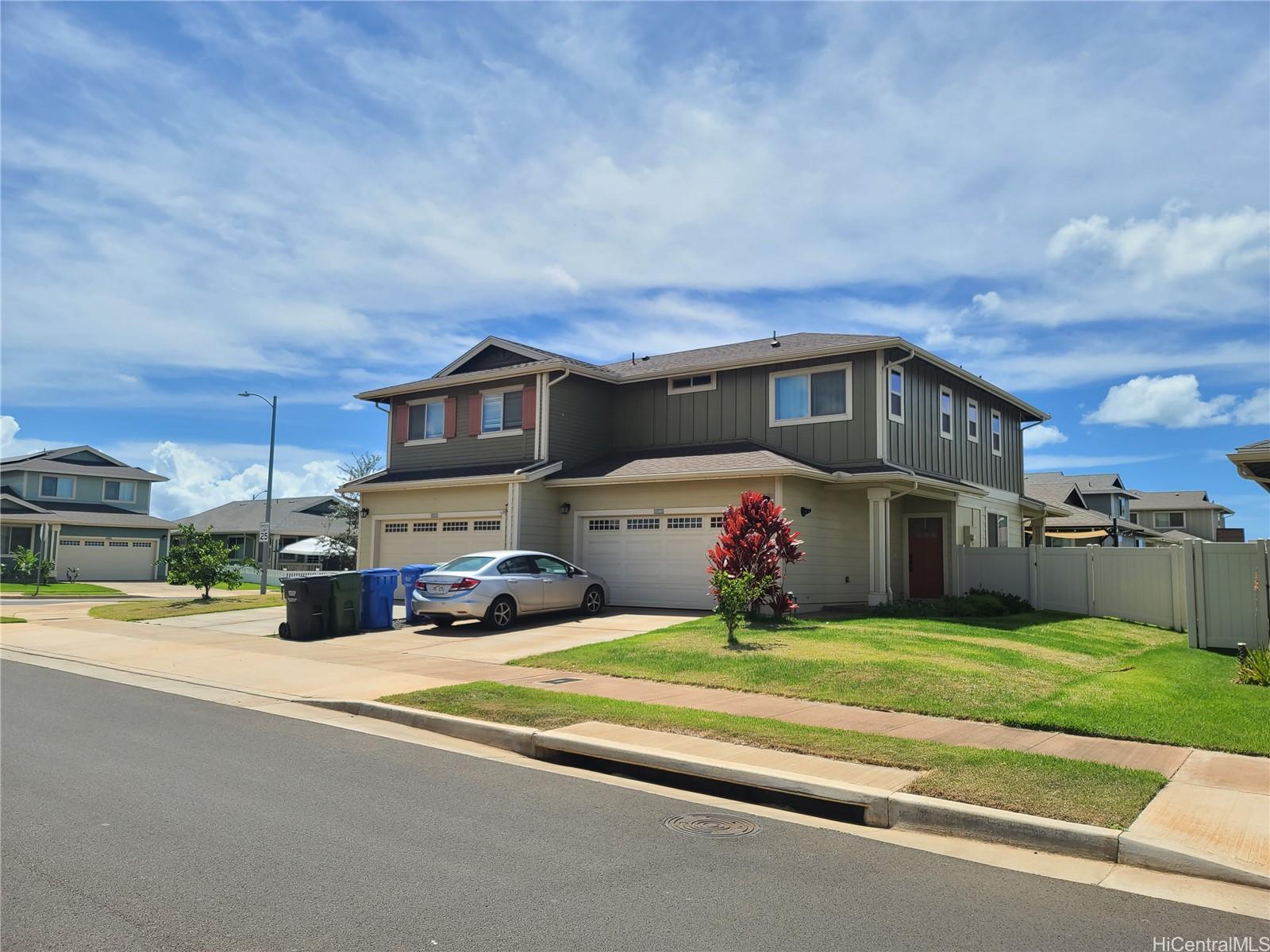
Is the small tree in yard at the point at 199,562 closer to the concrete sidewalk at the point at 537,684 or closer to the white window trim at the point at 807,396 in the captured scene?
the concrete sidewalk at the point at 537,684

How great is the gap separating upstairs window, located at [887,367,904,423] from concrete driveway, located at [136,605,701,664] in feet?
20.7

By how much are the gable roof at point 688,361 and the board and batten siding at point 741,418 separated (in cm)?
39

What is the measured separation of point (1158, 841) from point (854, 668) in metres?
5.85

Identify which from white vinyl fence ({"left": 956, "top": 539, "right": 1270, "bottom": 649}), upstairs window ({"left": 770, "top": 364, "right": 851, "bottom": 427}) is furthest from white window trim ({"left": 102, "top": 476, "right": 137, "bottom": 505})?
white vinyl fence ({"left": 956, "top": 539, "right": 1270, "bottom": 649})

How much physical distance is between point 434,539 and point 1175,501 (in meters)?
56.1

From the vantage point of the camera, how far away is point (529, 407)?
23016mm

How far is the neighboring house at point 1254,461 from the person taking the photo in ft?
36.8

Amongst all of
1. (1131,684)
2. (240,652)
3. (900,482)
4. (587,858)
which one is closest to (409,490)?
(240,652)

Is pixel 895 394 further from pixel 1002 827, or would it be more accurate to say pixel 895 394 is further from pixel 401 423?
pixel 1002 827

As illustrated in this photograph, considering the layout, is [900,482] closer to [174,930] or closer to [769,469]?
[769,469]

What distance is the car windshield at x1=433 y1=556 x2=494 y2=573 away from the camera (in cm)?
1761

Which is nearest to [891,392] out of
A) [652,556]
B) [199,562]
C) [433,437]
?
[652,556]

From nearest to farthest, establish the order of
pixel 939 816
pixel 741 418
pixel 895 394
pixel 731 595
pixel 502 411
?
pixel 939 816 → pixel 731 595 → pixel 895 394 → pixel 741 418 → pixel 502 411

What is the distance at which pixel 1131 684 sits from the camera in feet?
35.4
